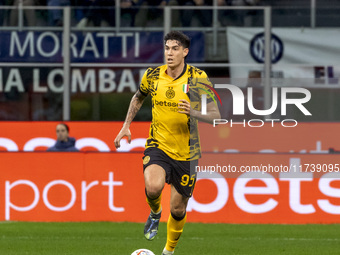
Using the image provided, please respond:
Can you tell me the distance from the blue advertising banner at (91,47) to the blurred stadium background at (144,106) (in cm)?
2

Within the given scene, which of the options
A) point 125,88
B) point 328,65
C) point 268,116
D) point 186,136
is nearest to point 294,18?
point 328,65

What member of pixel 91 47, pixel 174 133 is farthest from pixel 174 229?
pixel 91 47

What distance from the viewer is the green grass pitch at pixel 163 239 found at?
977 cm

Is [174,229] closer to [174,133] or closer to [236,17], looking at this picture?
[174,133]

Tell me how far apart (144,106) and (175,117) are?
6.67 metres

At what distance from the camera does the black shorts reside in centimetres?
815

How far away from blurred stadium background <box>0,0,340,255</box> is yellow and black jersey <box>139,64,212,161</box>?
455 cm

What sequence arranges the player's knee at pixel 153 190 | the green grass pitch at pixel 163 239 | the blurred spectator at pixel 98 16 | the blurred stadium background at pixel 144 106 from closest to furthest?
1. the player's knee at pixel 153 190
2. the green grass pitch at pixel 163 239
3. the blurred stadium background at pixel 144 106
4. the blurred spectator at pixel 98 16

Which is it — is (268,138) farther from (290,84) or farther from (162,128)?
(162,128)

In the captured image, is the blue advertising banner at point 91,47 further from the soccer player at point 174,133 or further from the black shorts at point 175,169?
the black shorts at point 175,169

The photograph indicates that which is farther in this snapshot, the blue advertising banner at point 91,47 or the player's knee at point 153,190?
the blue advertising banner at point 91,47

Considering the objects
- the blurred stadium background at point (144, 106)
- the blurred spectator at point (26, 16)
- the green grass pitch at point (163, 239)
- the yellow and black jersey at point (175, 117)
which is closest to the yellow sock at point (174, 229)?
the yellow and black jersey at point (175, 117)

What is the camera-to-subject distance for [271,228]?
39.6 ft

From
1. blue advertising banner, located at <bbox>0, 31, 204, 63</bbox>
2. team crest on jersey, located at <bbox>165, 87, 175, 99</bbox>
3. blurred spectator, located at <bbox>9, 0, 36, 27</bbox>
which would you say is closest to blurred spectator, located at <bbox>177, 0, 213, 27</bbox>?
blue advertising banner, located at <bbox>0, 31, 204, 63</bbox>
